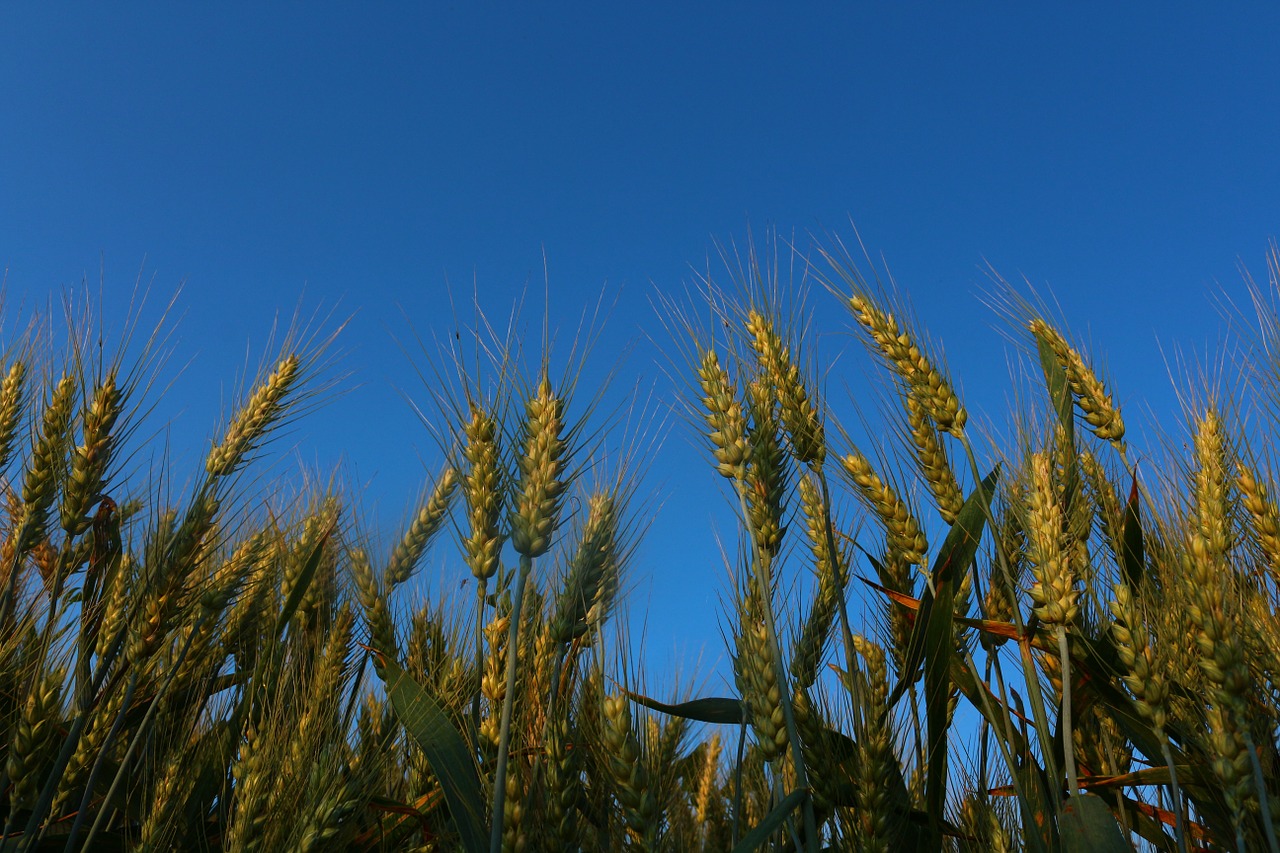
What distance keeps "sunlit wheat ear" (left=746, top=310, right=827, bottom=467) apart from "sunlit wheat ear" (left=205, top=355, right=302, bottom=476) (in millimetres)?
1572

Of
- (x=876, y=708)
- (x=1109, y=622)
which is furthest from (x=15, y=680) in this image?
(x=1109, y=622)

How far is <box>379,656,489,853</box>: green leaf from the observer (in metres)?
1.47

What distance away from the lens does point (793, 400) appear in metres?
2.14

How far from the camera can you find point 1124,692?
5.97 ft

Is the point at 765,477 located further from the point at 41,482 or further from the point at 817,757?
the point at 41,482

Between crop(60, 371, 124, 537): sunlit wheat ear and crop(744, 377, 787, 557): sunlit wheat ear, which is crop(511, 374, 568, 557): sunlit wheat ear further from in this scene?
crop(60, 371, 124, 537): sunlit wheat ear

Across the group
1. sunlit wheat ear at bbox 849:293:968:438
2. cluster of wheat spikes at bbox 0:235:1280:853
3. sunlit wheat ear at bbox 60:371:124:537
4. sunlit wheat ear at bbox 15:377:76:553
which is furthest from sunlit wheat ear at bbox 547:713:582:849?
sunlit wheat ear at bbox 15:377:76:553

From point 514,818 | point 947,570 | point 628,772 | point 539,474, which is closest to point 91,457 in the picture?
point 539,474

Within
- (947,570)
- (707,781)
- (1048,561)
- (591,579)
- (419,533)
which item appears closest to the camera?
(1048,561)

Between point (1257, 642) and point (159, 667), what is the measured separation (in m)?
Answer: 2.75

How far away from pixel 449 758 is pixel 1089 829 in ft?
3.76

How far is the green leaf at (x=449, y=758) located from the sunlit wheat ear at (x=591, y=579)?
0.33m

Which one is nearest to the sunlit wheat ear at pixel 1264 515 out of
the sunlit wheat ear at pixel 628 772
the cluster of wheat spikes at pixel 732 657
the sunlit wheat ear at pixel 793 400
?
the cluster of wheat spikes at pixel 732 657

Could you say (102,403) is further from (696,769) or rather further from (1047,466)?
(696,769)
